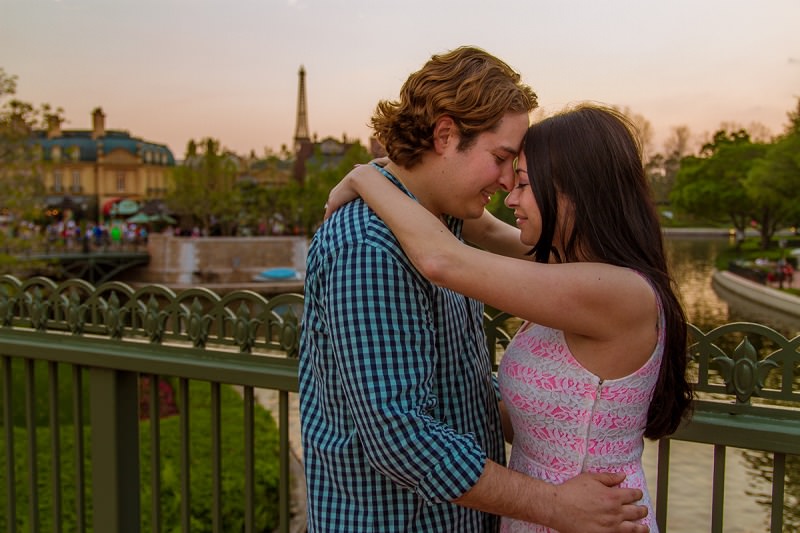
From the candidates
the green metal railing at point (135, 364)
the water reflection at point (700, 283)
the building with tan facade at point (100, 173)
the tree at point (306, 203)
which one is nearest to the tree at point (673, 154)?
the water reflection at point (700, 283)

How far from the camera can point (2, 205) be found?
1536 centimetres

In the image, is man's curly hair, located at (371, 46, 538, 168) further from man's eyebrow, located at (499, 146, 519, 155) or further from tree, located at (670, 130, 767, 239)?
tree, located at (670, 130, 767, 239)

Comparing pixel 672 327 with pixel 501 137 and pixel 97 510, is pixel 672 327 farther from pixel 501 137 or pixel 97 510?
pixel 97 510

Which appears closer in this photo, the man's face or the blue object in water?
the man's face

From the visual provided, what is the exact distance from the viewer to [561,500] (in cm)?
166

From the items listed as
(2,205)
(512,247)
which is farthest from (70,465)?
(2,205)

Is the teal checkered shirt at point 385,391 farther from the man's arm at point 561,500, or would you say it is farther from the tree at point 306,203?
the tree at point 306,203

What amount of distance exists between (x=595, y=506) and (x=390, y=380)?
50 centimetres

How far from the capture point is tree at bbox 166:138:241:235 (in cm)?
4559

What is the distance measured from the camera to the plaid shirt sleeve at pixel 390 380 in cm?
156

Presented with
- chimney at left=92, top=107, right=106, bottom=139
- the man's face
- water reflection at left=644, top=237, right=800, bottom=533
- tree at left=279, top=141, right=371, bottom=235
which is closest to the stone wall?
tree at left=279, top=141, right=371, bottom=235

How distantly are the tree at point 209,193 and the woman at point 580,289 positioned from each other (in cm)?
4474

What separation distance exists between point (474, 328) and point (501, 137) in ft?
1.49

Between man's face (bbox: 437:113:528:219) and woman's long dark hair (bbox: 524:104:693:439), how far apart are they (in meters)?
0.04
